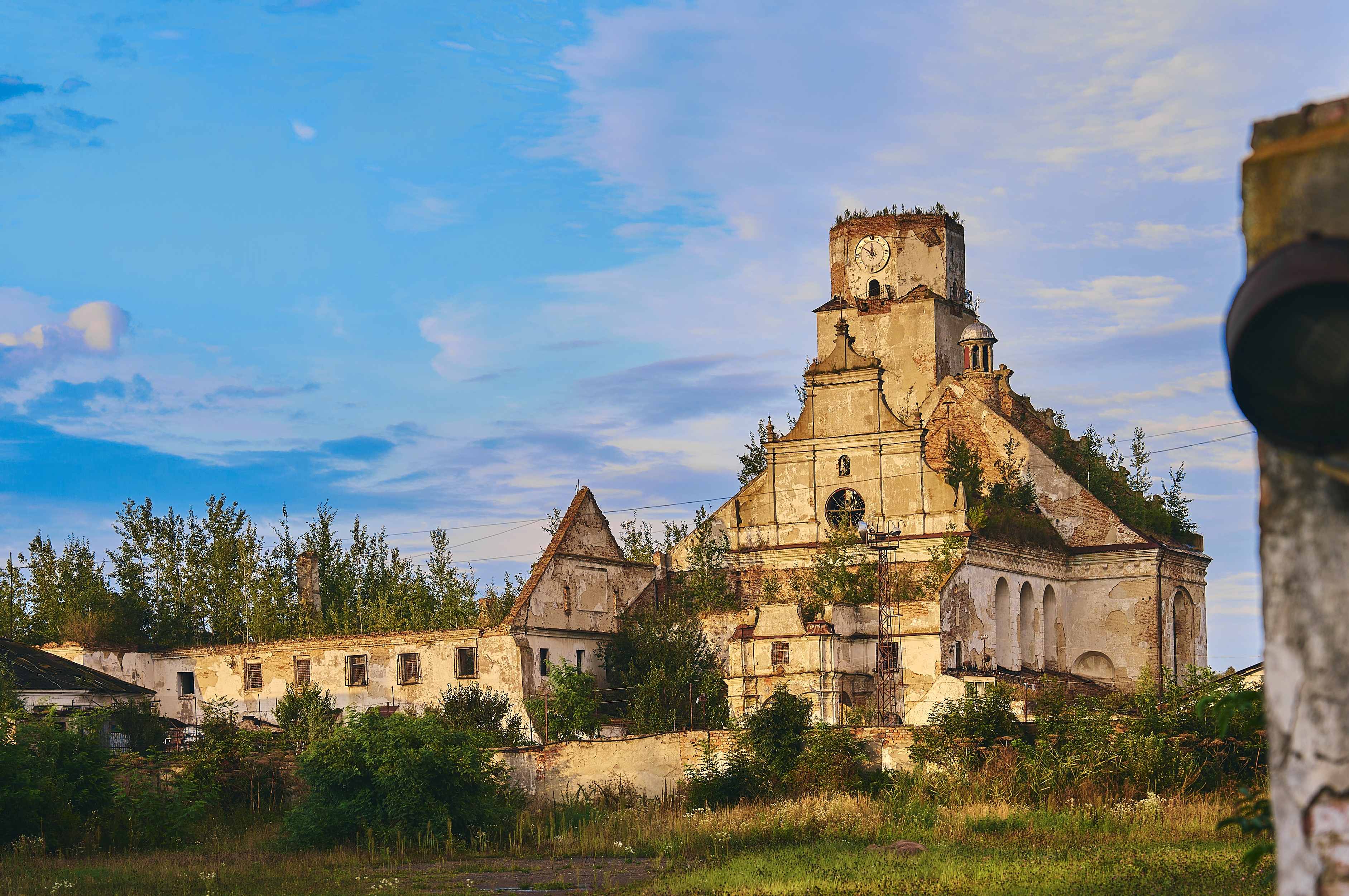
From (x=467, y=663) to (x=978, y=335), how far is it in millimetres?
17185

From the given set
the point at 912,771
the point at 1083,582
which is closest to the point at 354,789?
the point at 912,771

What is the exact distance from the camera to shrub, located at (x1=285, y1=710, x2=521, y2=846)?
25.0 metres

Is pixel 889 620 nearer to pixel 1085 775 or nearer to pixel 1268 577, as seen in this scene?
pixel 1085 775

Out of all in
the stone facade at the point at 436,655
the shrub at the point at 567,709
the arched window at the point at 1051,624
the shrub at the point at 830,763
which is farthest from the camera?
the arched window at the point at 1051,624

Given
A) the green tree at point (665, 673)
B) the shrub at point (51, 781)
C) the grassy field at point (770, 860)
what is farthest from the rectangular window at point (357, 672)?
the grassy field at point (770, 860)

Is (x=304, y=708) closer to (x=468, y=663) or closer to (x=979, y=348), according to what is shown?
(x=468, y=663)

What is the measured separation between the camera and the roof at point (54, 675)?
3497cm

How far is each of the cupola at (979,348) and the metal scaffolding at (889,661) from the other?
10215 mm

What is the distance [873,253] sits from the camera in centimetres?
4362

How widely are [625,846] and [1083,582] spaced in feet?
64.5

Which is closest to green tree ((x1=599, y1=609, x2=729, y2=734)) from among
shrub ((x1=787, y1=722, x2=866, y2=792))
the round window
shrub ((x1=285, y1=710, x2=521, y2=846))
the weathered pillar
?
shrub ((x1=787, y1=722, x2=866, y2=792))

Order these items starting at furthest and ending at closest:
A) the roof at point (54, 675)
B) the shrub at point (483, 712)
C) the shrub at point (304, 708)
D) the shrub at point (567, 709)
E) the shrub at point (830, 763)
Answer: the shrub at point (304, 708) → the roof at point (54, 675) → the shrub at point (567, 709) → the shrub at point (483, 712) → the shrub at point (830, 763)

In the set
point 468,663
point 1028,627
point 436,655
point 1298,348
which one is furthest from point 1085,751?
point 1298,348

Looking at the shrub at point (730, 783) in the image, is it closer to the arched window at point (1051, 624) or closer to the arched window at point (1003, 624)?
the arched window at point (1003, 624)
